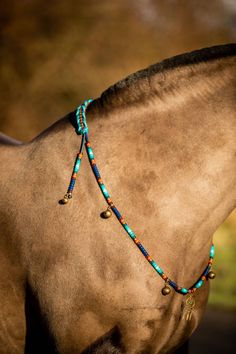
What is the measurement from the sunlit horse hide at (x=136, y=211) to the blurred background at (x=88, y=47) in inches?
60.6

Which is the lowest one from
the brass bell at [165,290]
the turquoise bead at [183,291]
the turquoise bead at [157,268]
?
the turquoise bead at [183,291]

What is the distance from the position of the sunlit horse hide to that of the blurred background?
154cm

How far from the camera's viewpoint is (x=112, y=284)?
62 centimetres

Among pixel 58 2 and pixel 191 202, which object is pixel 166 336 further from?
pixel 58 2

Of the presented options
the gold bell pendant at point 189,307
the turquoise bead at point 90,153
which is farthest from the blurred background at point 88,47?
the turquoise bead at point 90,153

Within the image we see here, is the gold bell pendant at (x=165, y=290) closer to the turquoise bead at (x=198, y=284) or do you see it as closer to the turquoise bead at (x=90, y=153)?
the turquoise bead at (x=198, y=284)

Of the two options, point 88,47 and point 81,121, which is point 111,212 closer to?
point 81,121

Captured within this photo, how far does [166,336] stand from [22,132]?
1.80 m

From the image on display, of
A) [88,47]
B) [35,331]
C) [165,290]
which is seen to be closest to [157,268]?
[165,290]

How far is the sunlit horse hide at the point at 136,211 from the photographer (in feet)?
2.07

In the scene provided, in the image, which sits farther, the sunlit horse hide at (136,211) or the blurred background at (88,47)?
the blurred background at (88,47)

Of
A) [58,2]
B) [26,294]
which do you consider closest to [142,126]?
[26,294]

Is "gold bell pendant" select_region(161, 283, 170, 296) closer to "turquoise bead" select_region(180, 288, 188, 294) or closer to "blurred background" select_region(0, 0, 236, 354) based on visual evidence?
"turquoise bead" select_region(180, 288, 188, 294)

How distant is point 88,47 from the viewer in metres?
2.22
